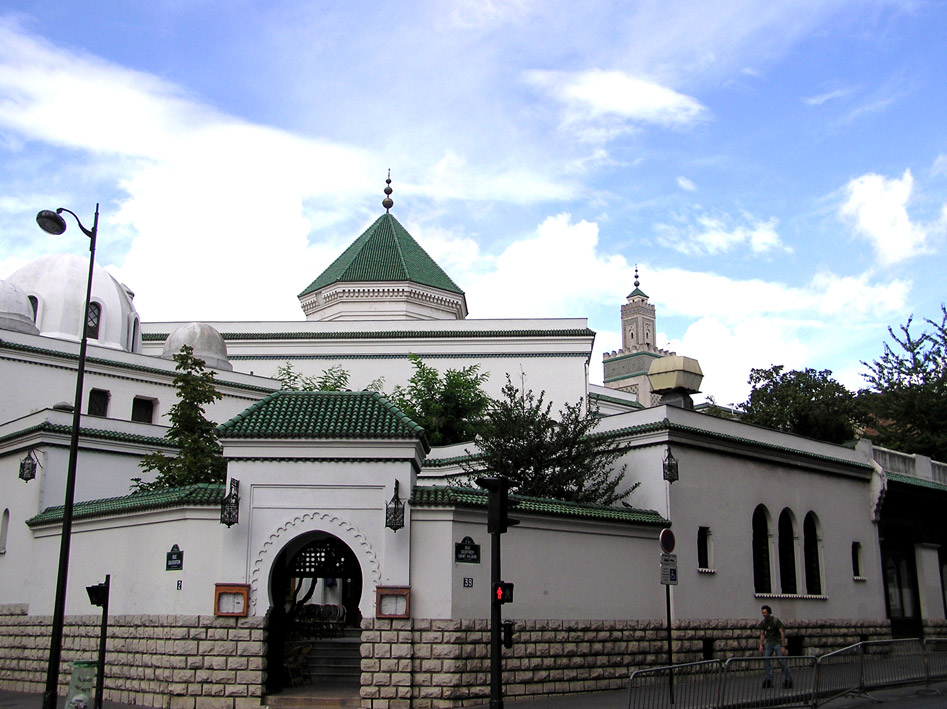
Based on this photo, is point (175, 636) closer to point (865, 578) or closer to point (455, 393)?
→ point (865, 578)

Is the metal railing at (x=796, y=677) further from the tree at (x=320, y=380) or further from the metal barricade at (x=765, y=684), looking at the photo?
the tree at (x=320, y=380)

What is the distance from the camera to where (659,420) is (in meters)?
21.3

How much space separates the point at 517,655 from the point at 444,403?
787 inches

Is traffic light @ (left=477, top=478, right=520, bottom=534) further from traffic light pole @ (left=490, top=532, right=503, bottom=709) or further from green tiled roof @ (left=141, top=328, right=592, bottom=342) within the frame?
green tiled roof @ (left=141, top=328, right=592, bottom=342)

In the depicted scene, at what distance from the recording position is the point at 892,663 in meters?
17.8

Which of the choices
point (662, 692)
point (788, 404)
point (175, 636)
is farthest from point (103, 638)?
point (788, 404)

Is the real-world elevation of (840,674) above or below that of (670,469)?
below

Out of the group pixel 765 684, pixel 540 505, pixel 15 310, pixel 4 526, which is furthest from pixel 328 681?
pixel 15 310

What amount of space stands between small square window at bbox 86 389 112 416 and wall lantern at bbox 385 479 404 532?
799 inches

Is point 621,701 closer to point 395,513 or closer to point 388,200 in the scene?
point 395,513

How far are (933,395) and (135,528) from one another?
25.7 metres

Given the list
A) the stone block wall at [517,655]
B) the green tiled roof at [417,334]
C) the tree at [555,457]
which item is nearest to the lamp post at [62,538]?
the stone block wall at [517,655]

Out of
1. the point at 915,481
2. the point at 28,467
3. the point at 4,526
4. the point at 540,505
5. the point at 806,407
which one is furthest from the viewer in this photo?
the point at 806,407

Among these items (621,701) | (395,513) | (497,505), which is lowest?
(621,701)
